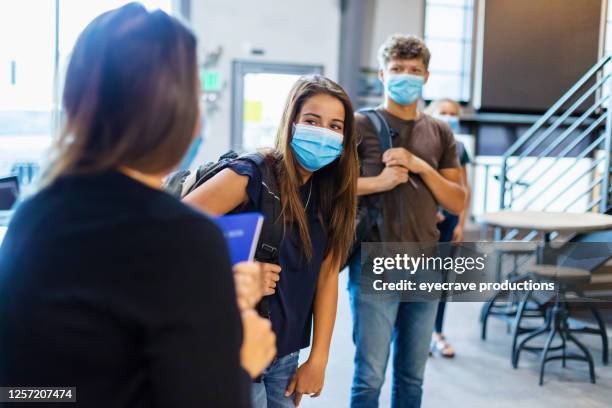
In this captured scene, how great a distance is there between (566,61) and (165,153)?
7229 mm

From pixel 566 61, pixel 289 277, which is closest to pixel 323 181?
pixel 289 277

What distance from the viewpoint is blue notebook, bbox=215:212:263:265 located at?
85 centimetres

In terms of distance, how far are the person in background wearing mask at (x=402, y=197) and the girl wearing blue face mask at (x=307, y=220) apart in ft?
1.53

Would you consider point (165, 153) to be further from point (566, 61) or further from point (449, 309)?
point (566, 61)

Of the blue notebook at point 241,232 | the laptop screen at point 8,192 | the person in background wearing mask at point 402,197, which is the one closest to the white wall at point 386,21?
the person in background wearing mask at point 402,197

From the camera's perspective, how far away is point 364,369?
197 centimetres

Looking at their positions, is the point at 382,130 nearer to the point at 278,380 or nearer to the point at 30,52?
the point at 278,380

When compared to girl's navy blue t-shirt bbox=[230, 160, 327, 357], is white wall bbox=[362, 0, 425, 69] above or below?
above

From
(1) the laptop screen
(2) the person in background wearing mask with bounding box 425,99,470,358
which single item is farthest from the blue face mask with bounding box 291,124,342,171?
(2) the person in background wearing mask with bounding box 425,99,470,358

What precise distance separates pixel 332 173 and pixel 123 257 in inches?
37.4

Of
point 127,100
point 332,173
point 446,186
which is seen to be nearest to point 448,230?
point 446,186

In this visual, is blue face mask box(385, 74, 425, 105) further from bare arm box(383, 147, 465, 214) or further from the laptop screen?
the laptop screen

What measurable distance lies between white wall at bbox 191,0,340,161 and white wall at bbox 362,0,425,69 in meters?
0.36

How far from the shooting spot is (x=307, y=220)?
144 centimetres
